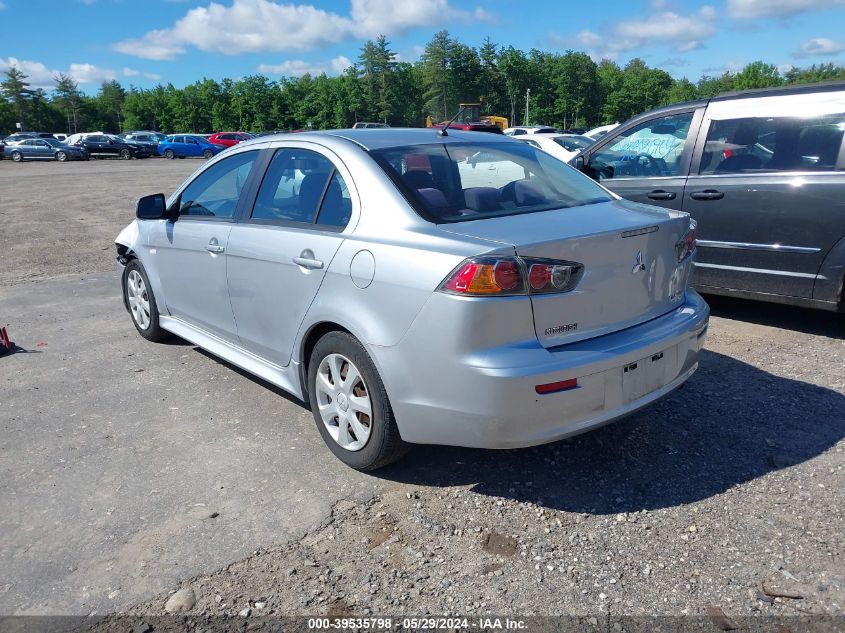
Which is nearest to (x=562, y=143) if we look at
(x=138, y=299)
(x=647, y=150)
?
(x=647, y=150)

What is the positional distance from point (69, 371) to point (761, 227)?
543 cm

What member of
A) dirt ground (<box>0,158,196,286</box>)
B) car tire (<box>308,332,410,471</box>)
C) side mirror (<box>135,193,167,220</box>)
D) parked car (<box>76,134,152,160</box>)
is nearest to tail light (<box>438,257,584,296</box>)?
car tire (<box>308,332,410,471</box>)

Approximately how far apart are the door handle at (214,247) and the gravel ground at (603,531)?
1761mm

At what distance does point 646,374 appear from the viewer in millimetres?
3232

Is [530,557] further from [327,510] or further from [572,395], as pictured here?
[327,510]

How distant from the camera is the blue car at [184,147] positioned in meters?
49.2

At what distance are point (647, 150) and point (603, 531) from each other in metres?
4.48

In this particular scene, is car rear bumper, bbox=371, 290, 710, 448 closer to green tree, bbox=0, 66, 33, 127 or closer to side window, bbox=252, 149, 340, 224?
side window, bbox=252, 149, 340, 224

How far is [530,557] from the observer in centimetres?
286

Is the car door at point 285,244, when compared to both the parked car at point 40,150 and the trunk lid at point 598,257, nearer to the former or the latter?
the trunk lid at point 598,257

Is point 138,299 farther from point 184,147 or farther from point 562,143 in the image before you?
point 184,147

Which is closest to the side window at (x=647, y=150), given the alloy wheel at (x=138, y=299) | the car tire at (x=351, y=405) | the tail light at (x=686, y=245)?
the tail light at (x=686, y=245)

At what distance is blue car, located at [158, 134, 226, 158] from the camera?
4922 cm

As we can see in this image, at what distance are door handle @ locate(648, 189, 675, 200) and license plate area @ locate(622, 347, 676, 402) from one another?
3111 millimetres
